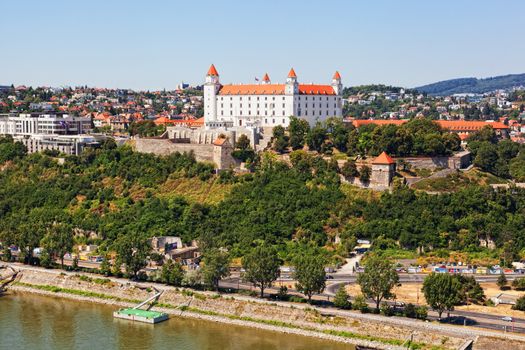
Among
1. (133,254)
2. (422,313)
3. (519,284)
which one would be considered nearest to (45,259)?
(133,254)

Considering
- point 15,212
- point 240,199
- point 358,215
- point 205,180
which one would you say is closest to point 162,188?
point 205,180

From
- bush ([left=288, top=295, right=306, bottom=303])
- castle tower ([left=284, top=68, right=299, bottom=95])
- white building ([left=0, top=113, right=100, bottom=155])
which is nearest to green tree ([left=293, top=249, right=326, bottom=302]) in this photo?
bush ([left=288, top=295, right=306, bottom=303])

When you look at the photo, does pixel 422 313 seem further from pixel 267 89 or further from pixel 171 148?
pixel 267 89

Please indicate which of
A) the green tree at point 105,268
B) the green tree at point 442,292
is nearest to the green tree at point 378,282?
the green tree at point 442,292

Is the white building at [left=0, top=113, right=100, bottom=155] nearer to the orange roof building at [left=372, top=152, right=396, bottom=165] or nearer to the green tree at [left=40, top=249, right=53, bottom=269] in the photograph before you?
the green tree at [left=40, top=249, right=53, bottom=269]

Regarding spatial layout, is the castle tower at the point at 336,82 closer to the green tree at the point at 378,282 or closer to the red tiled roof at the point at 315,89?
the red tiled roof at the point at 315,89
